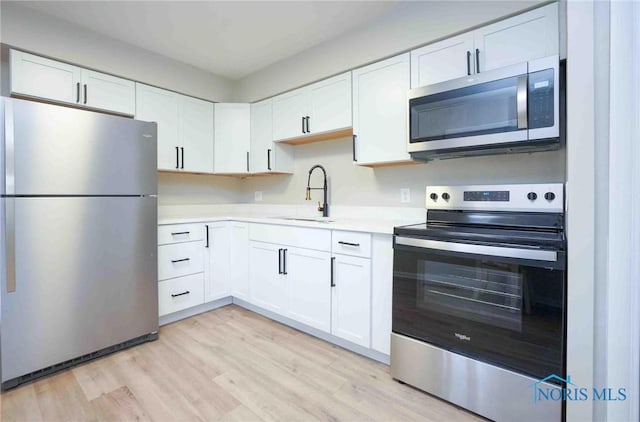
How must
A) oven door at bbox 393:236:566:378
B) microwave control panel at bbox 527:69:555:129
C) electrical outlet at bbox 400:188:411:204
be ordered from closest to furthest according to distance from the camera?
1. oven door at bbox 393:236:566:378
2. microwave control panel at bbox 527:69:555:129
3. electrical outlet at bbox 400:188:411:204

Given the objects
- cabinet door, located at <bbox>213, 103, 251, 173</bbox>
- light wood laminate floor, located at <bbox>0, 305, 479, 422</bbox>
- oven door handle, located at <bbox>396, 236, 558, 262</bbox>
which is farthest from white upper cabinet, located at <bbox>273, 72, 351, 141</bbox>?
light wood laminate floor, located at <bbox>0, 305, 479, 422</bbox>

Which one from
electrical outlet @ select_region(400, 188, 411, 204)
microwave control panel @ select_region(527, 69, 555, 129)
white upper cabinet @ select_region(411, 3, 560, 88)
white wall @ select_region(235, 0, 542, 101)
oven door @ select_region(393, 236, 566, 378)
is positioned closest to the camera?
oven door @ select_region(393, 236, 566, 378)

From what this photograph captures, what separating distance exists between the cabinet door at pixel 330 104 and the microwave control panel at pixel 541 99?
1.23m

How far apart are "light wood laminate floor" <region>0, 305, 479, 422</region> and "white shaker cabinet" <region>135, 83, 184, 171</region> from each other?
5.33 ft

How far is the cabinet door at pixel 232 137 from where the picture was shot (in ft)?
10.6

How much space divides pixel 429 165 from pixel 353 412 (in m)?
1.69

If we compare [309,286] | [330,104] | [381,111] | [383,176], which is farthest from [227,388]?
[330,104]

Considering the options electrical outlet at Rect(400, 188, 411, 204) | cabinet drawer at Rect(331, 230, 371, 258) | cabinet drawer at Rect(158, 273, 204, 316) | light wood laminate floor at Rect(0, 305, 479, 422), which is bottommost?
light wood laminate floor at Rect(0, 305, 479, 422)

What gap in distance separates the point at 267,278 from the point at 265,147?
1.33 metres

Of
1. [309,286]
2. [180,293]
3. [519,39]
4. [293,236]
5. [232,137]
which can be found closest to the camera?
[519,39]

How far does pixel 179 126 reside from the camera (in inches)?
116

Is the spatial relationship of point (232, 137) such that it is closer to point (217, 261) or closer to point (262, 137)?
point (262, 137)

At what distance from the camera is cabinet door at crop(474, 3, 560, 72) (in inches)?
62.7

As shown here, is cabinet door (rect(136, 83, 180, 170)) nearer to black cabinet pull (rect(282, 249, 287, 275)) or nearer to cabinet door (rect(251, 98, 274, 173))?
cabinet door (rect(251, 98, 274, 173))
